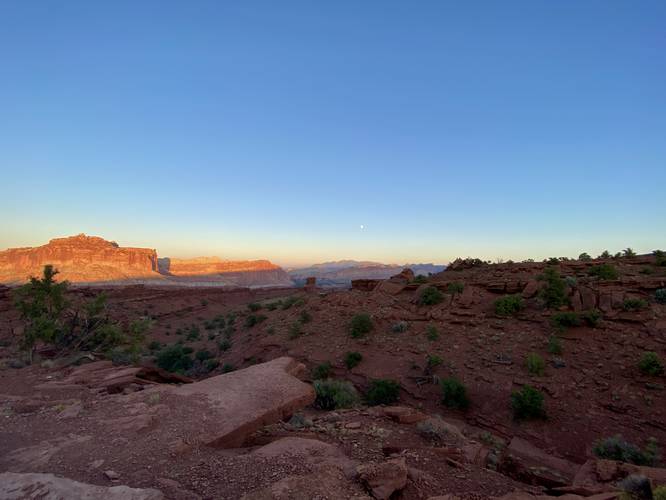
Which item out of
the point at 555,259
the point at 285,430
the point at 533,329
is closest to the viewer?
the point at 285,430

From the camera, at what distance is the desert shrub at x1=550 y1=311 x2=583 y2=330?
13.9 m

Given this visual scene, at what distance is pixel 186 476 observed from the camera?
4.19m

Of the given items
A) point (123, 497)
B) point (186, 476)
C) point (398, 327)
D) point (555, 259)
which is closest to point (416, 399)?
point (398, 327)

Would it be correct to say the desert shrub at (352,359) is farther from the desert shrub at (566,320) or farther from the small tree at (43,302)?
the small tree at (43,302)

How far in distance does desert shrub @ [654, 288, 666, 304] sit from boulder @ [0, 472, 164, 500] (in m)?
17.9

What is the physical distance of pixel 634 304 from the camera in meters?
13.9

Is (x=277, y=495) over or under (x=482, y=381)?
over

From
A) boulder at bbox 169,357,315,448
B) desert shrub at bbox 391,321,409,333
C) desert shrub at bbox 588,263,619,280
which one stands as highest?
desert shrub at bbox 588,263,619,280

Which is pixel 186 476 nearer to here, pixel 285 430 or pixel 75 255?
pixel 285 430

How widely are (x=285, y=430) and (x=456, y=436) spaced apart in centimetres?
292

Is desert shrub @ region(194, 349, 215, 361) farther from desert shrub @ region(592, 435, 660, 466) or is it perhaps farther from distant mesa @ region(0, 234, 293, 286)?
distant mesa @ region(0, 234, 293, 286)

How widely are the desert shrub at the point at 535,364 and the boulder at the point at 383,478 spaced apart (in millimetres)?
10155

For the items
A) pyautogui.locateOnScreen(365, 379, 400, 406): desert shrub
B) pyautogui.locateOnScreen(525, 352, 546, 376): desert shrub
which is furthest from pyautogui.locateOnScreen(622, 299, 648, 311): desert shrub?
pyautogui.locateOnScreen(365, 379, 400, 406): desert shrub

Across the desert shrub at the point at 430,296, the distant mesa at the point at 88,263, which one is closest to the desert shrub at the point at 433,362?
the desert shrub at the point at 430,296
